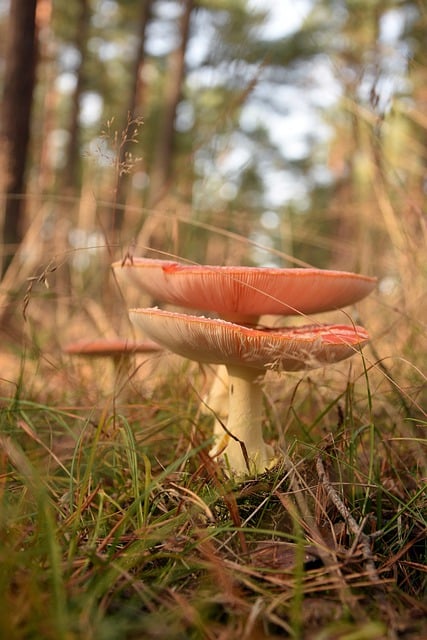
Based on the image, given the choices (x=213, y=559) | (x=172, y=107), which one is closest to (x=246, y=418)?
(x=213, y=559)

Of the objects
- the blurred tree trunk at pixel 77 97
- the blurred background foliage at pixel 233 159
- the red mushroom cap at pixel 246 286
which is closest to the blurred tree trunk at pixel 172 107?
the blurred background foliage at pixel 233 159

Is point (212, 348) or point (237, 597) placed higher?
point (212, 348)

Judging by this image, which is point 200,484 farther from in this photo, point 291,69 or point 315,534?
point 291,69

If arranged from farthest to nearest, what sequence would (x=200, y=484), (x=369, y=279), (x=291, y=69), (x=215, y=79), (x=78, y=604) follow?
(x=291, y=69) < (x=215, y=79) < (x=369, y=279) < (x=200, y=484) < (x=78, y=604)

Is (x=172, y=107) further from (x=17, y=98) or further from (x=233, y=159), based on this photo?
(x=233, y=159)

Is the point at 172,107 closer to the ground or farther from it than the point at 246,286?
farther from it

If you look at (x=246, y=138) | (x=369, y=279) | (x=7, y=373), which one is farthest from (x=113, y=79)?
(x=369, y=279)
